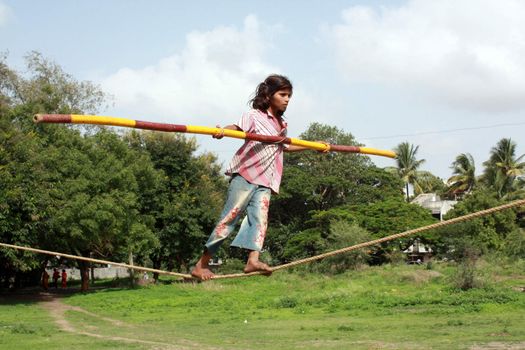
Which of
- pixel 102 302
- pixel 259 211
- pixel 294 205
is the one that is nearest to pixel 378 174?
A: pixel 294 205

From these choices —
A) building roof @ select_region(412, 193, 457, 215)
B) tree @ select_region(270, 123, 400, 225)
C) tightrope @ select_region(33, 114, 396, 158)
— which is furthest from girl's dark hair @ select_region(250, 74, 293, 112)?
building roof @ select_region(412, 193, 457, 215)

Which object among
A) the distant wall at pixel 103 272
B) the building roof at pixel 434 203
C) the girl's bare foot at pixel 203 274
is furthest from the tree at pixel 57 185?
the building roof at pixel 434 203

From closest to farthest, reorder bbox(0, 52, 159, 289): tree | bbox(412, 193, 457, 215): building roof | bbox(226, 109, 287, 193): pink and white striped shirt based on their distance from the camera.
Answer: bbox(226, 109, 287, 193): pink and white striped shirt < bbox(0, 52, 159, 289): tree < bbox(412, 193, 457, 215): building roof

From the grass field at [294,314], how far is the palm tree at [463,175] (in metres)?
17.7

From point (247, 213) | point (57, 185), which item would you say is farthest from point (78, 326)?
point (247, 213)

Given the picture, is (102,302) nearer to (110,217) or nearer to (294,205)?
(110,217)

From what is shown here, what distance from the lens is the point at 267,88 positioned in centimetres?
479

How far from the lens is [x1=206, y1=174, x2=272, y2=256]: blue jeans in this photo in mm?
4773

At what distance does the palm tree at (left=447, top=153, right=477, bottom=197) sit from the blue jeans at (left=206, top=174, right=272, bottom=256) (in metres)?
48.5

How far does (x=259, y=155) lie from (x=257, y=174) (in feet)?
0.39

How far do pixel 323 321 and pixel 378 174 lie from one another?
25.1m

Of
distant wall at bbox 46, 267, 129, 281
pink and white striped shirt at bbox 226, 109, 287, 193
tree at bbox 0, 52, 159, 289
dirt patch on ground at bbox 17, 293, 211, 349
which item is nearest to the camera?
pink and white striped shirt at bbox 226, 109, 287, 193

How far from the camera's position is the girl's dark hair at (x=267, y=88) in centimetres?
476

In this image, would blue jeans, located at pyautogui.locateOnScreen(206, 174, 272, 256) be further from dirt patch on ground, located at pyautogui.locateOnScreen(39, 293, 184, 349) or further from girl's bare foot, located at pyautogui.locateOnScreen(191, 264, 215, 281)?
dirt patch on ground, located at pyautogui.locateOnScreen(39, 293, 184, 349)
